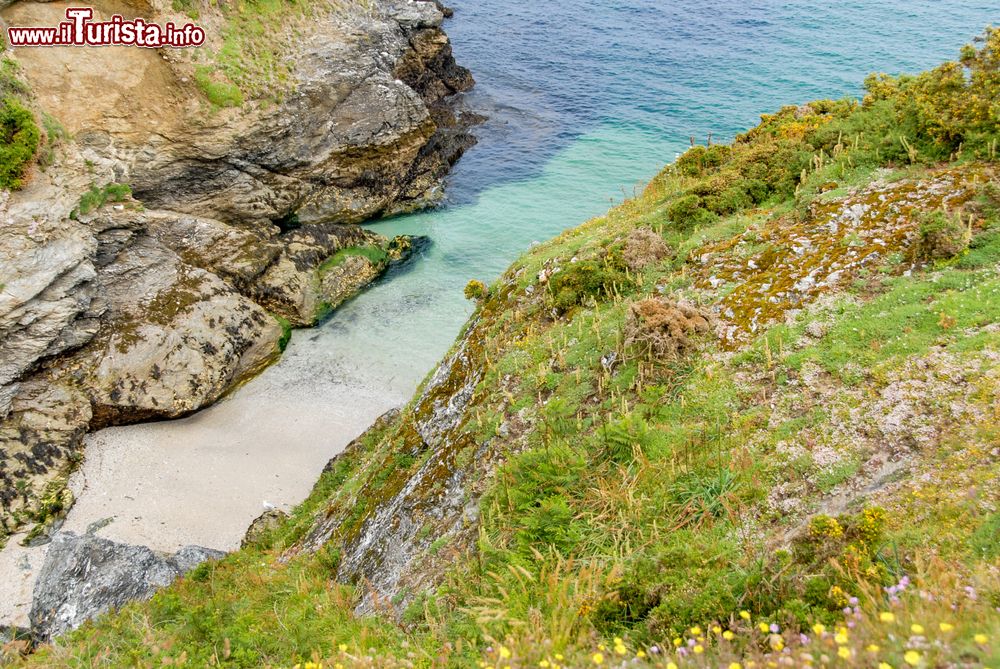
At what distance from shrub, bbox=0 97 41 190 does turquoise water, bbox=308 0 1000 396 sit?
11.4 metres

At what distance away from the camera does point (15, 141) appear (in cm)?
2116

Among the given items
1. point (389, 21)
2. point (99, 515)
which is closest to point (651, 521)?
point (99, 515)

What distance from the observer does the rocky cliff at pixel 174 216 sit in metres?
20.3

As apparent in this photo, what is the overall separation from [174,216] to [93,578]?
662 inches

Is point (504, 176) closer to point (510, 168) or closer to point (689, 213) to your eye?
point (510, 168)

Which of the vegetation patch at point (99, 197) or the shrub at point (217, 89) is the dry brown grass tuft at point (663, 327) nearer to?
the vegetation patch at point (99, 197)

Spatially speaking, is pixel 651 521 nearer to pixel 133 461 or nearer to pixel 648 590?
pixel 648 590

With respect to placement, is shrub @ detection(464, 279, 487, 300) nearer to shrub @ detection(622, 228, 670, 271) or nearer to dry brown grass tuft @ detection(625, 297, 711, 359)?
shrub @ detection(622, 228, 670, 271)

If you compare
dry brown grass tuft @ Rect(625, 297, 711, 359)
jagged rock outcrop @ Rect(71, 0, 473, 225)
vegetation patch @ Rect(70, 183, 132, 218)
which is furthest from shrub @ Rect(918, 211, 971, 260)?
jagged rock outcrop @ Rect(71, 0, 473, 225)

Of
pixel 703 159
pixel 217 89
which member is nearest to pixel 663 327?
pixel 703 159

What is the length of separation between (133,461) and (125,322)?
5507 mm

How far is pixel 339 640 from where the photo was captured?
7.92 meters

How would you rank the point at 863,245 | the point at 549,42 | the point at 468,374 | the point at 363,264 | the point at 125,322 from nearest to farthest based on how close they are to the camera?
the point at 863,245 < the point at 468,374 < the point at 125,322 < the point at 363,264 < the point at 549,42

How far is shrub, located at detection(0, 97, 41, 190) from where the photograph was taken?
2061cm
